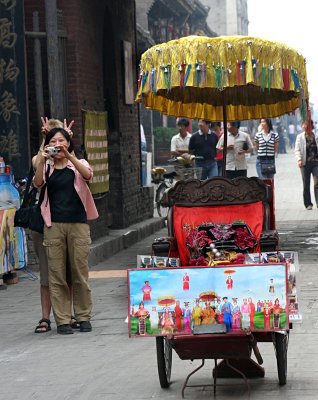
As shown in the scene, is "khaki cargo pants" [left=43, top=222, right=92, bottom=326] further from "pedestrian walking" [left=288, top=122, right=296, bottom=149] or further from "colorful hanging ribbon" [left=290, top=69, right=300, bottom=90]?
"pedestrian walking" [left=288, top=122, right=296, bottom=149]

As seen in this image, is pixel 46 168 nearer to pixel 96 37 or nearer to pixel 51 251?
pixel 51 251

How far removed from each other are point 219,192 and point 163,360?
4.23 m

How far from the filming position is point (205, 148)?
23375 mm

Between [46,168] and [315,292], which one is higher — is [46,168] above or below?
above

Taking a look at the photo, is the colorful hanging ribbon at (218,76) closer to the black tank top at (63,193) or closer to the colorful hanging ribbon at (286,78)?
the colorful hanging ribbon at (286,78)

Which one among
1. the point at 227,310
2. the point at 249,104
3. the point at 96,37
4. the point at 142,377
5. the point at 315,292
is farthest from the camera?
the point at 96,37

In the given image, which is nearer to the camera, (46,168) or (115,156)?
(46,168)

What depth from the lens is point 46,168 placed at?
10.8 m

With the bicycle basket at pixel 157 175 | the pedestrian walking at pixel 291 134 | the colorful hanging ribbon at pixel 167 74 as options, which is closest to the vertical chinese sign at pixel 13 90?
the colorful hanging ribbon at pixel 167 74

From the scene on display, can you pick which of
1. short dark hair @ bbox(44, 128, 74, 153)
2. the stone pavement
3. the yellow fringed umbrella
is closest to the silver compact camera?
short dark hair @ bbox(44, 128, 74, 153)

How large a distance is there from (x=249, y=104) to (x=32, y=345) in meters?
5.32

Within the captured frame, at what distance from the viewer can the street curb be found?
1673cm

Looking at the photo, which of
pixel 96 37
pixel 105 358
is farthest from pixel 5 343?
pixel 96 37

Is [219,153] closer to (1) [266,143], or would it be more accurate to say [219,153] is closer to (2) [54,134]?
(1) [266,143]
